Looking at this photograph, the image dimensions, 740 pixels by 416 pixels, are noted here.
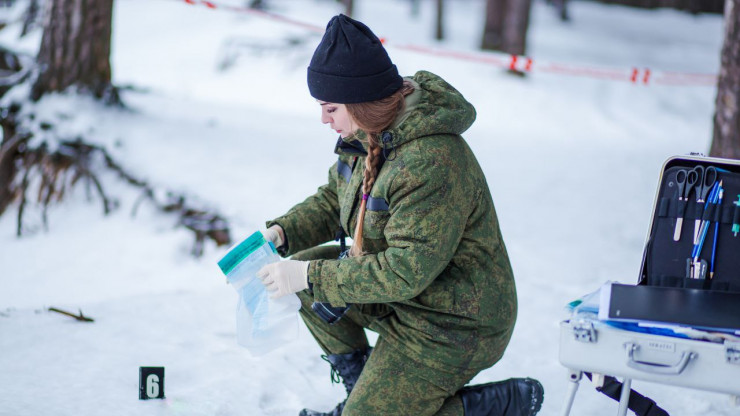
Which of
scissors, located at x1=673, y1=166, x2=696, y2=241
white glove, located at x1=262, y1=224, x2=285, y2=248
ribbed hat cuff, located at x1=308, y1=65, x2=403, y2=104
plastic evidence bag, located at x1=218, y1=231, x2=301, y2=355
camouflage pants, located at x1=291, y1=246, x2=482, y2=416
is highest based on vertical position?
ribbed hat cuff, located at x1=308, y1=65, x2=403, y2=104

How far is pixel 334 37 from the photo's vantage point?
220 cm

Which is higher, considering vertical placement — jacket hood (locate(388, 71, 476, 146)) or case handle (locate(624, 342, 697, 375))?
jacket hood (locate(388, 71, 476, 146))

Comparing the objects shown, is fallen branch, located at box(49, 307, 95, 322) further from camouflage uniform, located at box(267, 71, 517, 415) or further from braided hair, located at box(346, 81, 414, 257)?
braided hair, located at box(346, 81, 414, 257)

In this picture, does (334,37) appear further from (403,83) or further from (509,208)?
(509,208)

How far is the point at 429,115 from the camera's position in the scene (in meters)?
2.19

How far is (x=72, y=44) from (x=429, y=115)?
4.24 m

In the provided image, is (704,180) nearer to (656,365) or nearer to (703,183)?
(703,183)

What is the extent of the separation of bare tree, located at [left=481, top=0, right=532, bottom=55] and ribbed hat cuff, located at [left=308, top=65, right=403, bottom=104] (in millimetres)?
7561

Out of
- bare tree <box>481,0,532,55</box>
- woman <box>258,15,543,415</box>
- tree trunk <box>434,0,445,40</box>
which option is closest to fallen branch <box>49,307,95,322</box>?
woman <box>258,15,543,415</box>

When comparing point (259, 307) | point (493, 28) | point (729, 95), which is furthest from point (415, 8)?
point (259, 307)

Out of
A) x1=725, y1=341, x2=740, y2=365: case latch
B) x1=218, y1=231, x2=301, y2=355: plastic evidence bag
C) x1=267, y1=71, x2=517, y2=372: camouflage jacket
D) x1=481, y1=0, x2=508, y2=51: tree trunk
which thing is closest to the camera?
x1=725, y1=341, x2=740, y2=365: case latch

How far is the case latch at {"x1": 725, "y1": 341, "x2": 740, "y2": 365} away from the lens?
5.64ft

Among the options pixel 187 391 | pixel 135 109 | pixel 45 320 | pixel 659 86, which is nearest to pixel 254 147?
pixel 135 109

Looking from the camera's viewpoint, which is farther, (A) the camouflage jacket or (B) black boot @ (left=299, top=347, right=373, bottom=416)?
(B) black boot @ (left=299, top=347, right=373, bottom=416)
